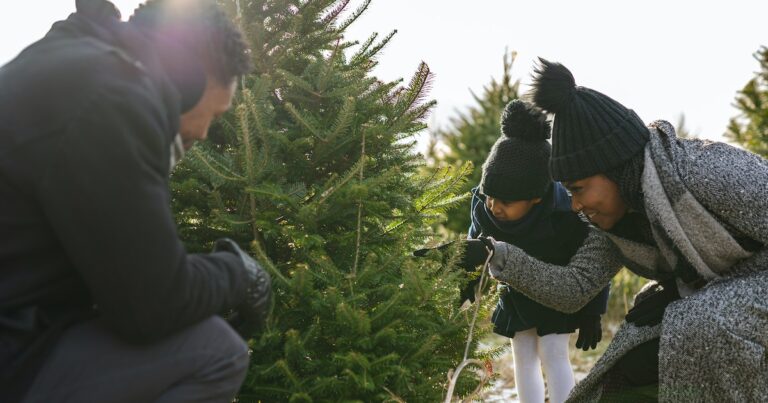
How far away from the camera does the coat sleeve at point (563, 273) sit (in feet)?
10.6

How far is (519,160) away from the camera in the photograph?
3.44 meters

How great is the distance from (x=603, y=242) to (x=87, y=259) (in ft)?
7.66

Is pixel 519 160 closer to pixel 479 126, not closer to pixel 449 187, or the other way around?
pixel 449 187

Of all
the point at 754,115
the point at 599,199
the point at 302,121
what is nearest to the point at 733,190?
the point at 599,199

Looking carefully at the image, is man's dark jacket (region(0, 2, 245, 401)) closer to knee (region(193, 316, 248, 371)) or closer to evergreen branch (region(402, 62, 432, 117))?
knee (region(193, 316, 248, 371))

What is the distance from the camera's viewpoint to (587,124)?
112 inches

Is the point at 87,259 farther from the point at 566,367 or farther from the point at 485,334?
the point at 566,367

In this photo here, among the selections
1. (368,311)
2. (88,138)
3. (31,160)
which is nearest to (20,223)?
(31,160)

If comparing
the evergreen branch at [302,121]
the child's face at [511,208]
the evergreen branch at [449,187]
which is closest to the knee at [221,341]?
the evergreen branch at [302,121]

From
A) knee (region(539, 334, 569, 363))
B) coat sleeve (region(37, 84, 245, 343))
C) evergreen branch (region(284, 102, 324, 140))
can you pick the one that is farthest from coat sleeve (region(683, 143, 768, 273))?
coat sleeve (region(37, 84, 245, 343))

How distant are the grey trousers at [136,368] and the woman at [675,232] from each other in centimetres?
157

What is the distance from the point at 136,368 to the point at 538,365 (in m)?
2.43

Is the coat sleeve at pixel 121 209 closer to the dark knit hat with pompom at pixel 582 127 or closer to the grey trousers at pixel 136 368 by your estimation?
the grey trousers at pixel 136 368

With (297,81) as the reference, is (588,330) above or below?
below
